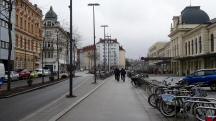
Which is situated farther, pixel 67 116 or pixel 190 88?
pixel 190 88

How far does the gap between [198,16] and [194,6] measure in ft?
8.34

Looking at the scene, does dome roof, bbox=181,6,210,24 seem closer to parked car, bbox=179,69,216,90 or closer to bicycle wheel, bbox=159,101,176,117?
parked car, bbox=179,69,216,90

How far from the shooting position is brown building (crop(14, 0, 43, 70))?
7062cm

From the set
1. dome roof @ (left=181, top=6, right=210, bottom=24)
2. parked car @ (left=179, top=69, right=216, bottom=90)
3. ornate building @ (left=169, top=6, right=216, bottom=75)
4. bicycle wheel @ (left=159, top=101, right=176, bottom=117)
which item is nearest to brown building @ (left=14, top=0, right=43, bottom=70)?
ornate building @ (left=169, top=6, right=216, bottom=75)

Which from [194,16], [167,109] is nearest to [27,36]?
[194,16]

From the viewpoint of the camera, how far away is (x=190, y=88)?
1578 cm

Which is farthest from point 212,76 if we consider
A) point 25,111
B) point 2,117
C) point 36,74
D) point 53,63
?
point 53,63

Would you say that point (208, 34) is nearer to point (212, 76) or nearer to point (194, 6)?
point (194, 6)

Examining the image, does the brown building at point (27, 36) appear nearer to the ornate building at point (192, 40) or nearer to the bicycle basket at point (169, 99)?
the ornate building at point (192, 40)

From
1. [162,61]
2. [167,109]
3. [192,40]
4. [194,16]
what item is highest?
[194,16]

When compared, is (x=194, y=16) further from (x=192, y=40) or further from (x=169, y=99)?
(x=169, y=99)

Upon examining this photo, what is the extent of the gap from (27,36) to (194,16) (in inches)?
1562

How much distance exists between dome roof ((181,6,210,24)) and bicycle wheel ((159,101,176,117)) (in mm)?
84124

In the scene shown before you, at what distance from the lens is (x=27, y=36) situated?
7788 cm
